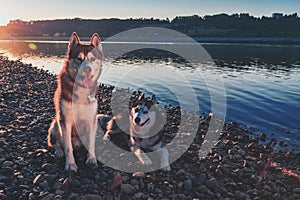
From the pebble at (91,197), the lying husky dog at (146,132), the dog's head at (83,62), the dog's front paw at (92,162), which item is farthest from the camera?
the lying husky dog at (146,132)

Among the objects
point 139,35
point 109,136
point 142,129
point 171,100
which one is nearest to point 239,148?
point 142,129

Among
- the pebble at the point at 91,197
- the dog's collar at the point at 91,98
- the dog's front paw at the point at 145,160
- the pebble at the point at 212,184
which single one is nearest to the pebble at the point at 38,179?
the pebble at the point at 91,197

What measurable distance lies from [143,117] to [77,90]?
2.16 meters

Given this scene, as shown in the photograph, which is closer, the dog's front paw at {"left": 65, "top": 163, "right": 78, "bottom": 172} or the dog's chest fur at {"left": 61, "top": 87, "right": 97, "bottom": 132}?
the dog's chest fur at {"left": 61, "top": 87, "right": 97, "bottom": 132}

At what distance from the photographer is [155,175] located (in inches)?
268

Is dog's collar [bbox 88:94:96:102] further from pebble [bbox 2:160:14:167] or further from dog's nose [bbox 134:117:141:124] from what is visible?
pebble [bbox 2:160:14:167]

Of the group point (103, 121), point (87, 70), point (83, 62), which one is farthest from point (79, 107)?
point (103, 121)

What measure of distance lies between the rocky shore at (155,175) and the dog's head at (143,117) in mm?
1343

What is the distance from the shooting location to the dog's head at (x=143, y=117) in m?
7.52

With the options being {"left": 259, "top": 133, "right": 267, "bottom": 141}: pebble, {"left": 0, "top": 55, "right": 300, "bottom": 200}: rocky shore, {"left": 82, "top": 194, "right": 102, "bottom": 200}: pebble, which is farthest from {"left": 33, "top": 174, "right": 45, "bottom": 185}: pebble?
{"left": 259, "top": 133, "right": 267, "bottom": 141}: pebble

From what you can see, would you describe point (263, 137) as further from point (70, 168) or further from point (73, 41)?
point (73, 41)

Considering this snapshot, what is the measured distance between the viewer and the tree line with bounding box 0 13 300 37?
12469 centimetres

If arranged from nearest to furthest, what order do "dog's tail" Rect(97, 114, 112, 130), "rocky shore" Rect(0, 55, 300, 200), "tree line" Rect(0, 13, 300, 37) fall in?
"rocky shore" Rect(0, 55, 300, 200), "dog's tail" Rect(97, 114, 112, 130), "tree line" Rect(0, 13, 300, 37)

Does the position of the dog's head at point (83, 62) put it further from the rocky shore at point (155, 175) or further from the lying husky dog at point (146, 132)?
the rocky shore at point (155, 175)
